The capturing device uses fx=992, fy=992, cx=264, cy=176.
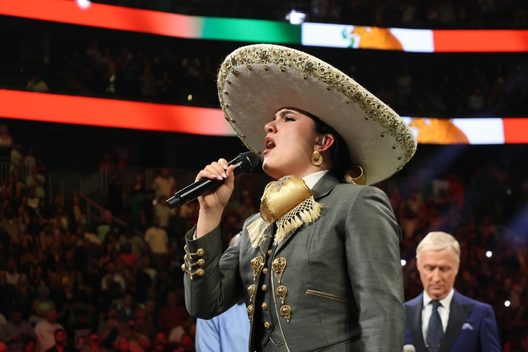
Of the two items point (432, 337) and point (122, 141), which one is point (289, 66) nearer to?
point (432, 337)

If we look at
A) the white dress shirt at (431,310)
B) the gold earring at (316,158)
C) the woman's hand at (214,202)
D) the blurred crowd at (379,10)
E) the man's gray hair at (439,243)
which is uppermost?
the blurred crowd at (379,10)

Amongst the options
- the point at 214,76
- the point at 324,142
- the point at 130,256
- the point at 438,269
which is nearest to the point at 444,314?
the point at 438,269

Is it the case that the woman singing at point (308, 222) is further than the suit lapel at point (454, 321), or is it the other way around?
the suit lapel at point (454, 321)

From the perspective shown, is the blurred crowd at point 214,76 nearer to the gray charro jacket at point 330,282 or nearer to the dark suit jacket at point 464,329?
the dark suit jacket at point 464,329

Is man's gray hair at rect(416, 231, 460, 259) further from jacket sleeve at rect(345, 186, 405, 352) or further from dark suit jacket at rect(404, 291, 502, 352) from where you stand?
jacket sleeve at rect(345, 186, 405, 352)

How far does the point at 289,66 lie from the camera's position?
305 centimetres

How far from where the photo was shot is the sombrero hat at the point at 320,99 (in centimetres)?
302

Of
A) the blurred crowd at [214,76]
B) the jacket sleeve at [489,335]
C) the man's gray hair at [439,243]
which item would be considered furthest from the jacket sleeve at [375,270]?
the blurred crowd at [214,76]

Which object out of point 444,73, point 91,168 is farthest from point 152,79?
point 444,73

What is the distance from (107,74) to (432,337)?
41.5 feet

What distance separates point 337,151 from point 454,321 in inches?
114

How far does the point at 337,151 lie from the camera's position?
127 inches

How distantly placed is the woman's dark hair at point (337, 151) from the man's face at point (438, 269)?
264cm

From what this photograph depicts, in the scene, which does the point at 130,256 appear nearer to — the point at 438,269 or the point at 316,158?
the point at 438,269
